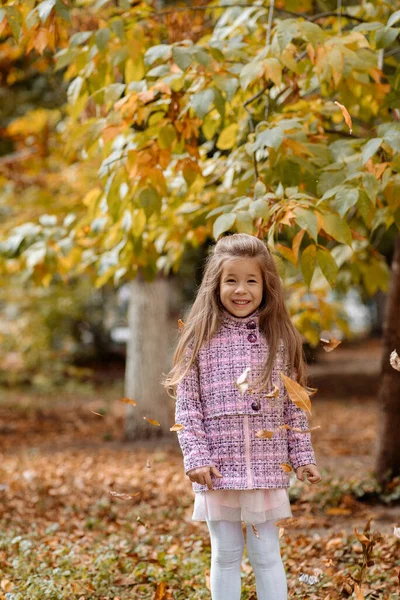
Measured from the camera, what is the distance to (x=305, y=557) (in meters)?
3.91

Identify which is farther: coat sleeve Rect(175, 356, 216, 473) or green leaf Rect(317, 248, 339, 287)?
green leaf Rect(317, 248, 339, 287)

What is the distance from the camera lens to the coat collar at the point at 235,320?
2711 millimetres

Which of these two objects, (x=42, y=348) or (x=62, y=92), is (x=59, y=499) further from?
(x=42, y=348)

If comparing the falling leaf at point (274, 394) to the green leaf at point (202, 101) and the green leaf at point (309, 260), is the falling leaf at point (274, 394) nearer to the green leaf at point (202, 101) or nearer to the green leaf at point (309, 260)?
the green leaf at point (309, 260)

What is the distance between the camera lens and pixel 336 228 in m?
2.85

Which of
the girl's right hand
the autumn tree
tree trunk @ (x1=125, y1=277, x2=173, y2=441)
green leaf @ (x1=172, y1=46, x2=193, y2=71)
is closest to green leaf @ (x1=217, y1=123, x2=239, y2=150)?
the autumn tree

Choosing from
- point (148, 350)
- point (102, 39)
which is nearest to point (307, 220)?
point (102, 39)

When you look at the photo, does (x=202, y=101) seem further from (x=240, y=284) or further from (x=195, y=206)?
(x=195, y=206)

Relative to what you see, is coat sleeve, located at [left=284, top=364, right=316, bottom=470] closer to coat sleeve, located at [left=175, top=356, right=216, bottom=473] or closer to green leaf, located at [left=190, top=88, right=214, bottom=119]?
coat sleeve, located at [left=175, top=356, right=216, bottom=473]

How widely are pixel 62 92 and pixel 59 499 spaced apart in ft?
14.4

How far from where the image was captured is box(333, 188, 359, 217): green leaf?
112 inches

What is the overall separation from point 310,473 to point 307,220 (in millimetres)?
915

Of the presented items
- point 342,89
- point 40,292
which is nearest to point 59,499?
point 342,89

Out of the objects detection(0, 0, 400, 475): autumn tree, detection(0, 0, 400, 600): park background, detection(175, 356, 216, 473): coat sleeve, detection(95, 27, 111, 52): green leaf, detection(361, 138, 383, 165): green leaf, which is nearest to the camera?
detection(175, 356, 216, 473): coat sleeve
